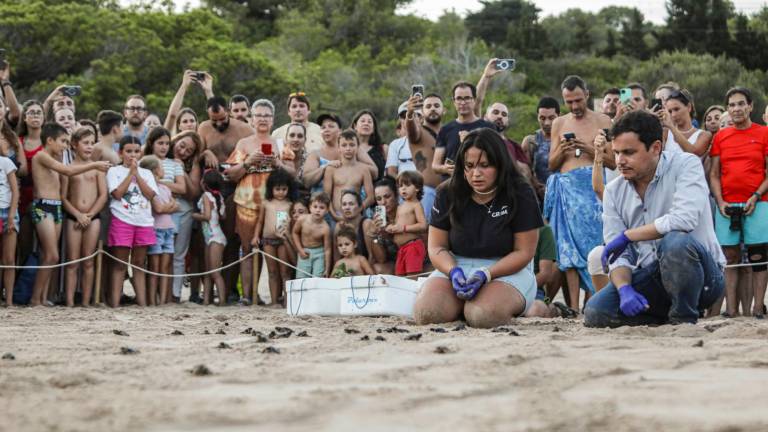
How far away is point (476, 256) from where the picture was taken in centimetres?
579

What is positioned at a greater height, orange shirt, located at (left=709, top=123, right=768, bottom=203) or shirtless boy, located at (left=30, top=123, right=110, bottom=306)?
orange shirt, located at (left=709, top=123, right=768, bottom=203)

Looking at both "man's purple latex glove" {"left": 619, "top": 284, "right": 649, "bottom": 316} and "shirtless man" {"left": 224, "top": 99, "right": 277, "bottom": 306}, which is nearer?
"man's purple latex glove" {"left": 619, "top": 284, "right": 649, "bottom": 316}

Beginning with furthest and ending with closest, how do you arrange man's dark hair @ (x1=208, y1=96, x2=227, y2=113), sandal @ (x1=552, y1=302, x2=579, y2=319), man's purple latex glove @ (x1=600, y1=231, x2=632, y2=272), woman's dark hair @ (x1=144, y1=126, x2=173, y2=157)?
1. man's dark hair @ (x1=208, y1=96, x2=227, y2=113)
2. woman's dark hair @ (x1=144, y1=126, x2=173, y2=157)
3. sandal @ (x1=552, y1=302, x2=579, y2=319)
4. man's purple latex glove @ (x1=600, y1=231, x2=632, y2=272)

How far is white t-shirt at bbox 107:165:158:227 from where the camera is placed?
28.3ft

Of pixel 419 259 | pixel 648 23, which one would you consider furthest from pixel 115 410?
pixel 648 23

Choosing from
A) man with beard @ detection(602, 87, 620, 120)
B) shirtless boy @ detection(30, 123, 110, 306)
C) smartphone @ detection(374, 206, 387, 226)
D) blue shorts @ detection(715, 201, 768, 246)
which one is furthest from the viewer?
man with beard @ detection(602, 87, 620, 120)

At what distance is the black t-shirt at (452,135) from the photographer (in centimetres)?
835

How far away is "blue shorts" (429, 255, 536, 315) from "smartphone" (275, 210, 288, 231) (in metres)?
3.37

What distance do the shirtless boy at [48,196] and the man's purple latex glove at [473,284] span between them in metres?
3.93

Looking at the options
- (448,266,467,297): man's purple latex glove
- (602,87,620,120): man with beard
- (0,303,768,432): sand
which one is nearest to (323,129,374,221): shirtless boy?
(602,87,620,120): man with beard

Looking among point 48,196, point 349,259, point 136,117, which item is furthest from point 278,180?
point 48,196

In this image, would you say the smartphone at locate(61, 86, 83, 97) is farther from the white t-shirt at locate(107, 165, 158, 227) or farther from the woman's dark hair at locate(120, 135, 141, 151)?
the white t-shirt at locate(107, 165, 158, 227)

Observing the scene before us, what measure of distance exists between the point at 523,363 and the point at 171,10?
3078 cm

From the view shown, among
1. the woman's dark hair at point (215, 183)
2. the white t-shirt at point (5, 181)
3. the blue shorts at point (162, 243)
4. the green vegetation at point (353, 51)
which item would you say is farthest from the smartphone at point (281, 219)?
the green vegetation at point (353, 51)
